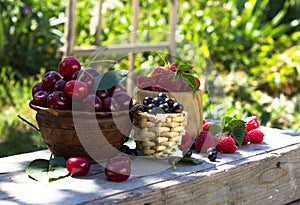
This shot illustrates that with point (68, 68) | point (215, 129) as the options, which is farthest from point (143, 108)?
point (215, 129)

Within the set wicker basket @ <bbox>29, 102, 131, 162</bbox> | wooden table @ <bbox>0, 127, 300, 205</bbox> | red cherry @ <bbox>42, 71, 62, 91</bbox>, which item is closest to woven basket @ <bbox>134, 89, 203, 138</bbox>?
wooden table @ <bbox>0, 127, 300, 205</bbox>

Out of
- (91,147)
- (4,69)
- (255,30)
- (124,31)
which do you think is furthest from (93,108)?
(255,30)

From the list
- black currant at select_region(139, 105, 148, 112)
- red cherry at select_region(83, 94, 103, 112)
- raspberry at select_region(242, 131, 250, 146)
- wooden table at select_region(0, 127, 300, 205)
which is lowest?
wooden table at select_region(0, 127, 300, 205)

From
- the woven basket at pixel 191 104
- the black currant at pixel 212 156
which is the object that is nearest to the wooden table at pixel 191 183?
the black currant at pixel 212 156

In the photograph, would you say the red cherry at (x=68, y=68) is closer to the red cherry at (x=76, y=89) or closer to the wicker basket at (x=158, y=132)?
the red cherry at (x=76, y=89)

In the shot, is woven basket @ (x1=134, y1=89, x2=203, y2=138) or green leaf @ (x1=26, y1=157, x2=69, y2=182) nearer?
green leaf @ (x1=26, y1=157, x2=69, y2=182)

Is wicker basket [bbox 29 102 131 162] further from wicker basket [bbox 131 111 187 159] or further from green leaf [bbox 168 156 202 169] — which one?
green leaf [bbox 168 156 202 169]

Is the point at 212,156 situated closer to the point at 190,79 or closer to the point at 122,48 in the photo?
the point at 190,79

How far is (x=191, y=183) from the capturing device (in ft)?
5.51

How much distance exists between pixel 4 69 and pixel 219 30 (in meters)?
2.25

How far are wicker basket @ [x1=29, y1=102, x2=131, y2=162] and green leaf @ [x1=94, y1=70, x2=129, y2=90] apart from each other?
3.5 inches

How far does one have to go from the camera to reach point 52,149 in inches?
70.0

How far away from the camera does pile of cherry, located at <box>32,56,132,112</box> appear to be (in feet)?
5.49

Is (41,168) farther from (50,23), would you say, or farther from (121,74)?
(50,23)
